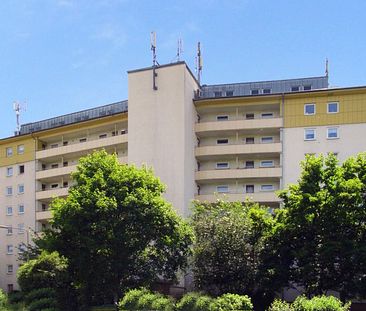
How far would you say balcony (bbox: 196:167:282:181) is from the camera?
50.3m

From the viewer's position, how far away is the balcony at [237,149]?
50594 millimetres

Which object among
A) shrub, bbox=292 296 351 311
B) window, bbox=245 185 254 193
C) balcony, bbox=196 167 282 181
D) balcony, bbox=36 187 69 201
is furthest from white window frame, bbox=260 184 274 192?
shrub, bbox=292 296 351 311

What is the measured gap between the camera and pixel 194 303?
25938mm

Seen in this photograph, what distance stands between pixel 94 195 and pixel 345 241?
15.0 m

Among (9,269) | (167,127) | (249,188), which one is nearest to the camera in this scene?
(167,127)

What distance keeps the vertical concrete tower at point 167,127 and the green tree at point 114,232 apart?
1350 cm

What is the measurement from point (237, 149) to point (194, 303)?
87.9 feet

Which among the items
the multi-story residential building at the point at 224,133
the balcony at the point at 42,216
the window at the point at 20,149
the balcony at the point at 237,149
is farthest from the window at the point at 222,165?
the window at the point at 20,149

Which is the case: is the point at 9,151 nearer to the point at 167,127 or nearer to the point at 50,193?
the point at 50,193

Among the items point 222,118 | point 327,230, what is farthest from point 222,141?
point 327,230

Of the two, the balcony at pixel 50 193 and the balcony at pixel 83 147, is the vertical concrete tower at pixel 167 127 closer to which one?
the balcony at pixel 83 147

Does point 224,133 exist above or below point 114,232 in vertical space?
above

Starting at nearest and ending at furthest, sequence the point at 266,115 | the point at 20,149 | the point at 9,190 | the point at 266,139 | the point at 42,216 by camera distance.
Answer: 1. the point at 266,139
2. the point at 266,115
3. the point at 42,216
4. the point at 20,149
5. the point at 9,190

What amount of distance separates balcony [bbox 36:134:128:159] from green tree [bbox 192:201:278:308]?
21.7m
